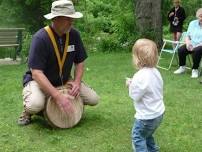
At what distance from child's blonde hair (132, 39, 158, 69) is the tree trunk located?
8050mm

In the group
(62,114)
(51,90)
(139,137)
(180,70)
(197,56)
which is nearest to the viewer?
(139,137)

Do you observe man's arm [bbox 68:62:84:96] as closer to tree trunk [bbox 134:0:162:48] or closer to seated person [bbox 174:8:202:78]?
seated person [bbox 174:8:202:78]

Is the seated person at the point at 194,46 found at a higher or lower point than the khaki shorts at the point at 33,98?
lower

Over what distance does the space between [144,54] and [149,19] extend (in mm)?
8348

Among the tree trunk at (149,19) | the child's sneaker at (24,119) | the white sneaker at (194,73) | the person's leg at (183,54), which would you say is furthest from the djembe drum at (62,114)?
the tree trunk at (149,19)

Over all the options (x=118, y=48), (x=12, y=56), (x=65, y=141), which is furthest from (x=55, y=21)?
(x=118, y=48)

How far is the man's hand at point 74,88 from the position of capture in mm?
5238

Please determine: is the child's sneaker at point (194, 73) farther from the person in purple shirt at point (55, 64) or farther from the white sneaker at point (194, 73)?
the person in purple shirt at point (55, 64)

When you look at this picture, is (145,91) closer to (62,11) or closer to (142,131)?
(142,131)

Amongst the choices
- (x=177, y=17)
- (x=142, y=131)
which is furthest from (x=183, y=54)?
(x=142, y=131)

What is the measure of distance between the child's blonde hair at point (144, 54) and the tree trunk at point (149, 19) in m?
8.05

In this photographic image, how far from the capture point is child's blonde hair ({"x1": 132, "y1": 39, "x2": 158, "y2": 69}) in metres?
3.86

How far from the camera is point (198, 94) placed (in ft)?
23.0

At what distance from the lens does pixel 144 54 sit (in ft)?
12.7
